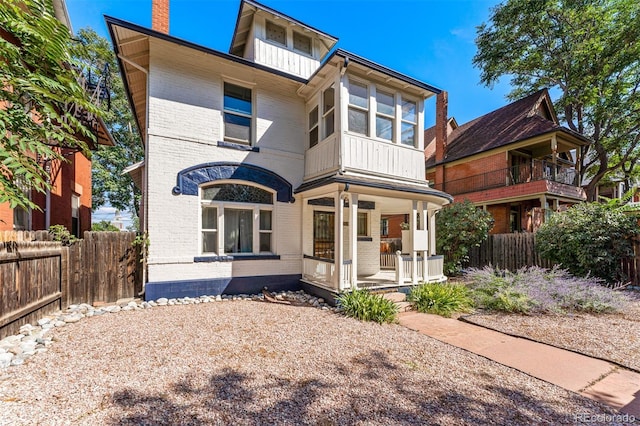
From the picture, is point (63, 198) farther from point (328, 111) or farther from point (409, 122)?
point (409, 122)

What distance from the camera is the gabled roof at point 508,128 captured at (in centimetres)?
1611

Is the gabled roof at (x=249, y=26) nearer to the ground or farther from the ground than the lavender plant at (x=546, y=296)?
farther from the ground

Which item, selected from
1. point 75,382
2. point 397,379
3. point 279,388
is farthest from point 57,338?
point 397,379

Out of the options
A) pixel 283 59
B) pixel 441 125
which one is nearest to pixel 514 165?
pixel 441 125

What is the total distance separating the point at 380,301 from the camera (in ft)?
20.2

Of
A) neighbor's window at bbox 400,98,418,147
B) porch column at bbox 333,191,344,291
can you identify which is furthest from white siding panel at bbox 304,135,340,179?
neighbor's window at bbox 400,98,418,147

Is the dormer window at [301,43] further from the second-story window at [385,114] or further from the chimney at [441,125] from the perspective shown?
the chimney at [441,125]

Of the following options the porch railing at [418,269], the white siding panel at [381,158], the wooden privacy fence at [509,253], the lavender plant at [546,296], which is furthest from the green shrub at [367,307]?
the wooden privacy fence at [509,253]

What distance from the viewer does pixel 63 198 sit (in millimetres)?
9383

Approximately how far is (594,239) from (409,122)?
22.1 feet

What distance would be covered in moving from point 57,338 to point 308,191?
582 centimetres

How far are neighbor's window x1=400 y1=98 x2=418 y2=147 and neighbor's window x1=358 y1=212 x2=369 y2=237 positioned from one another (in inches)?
116

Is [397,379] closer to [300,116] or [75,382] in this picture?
[75,382]

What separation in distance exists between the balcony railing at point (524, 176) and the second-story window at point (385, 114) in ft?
40.2
